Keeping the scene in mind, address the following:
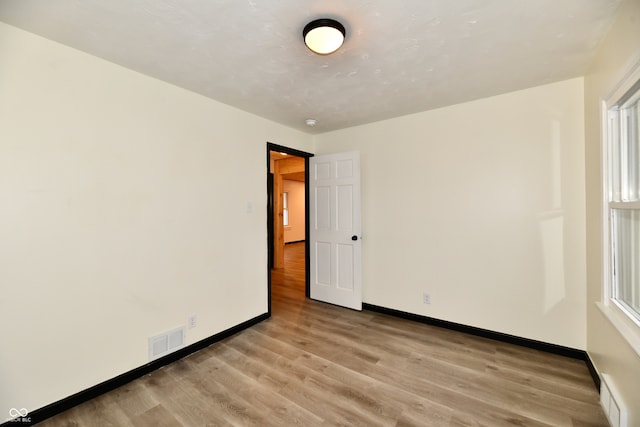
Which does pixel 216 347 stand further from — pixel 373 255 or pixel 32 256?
pixel 373 255

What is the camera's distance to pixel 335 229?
3.69 metres

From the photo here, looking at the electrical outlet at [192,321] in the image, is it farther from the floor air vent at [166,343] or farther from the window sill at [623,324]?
the window sill at [623,324]

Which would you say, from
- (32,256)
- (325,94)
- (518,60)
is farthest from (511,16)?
(32,256)

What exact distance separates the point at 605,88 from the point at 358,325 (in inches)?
114

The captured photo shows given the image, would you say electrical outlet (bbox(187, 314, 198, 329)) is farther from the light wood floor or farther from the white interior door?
the white interior door

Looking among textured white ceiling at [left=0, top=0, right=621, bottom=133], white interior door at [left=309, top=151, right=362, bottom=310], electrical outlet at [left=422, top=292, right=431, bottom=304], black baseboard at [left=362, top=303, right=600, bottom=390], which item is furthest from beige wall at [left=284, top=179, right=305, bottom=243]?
textured white ceiling at [left=0, top=0, right=621, bottom=133]

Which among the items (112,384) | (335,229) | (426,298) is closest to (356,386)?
(426,298)

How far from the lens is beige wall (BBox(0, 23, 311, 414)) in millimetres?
1634

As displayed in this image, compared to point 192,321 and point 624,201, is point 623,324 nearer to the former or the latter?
point 624,201

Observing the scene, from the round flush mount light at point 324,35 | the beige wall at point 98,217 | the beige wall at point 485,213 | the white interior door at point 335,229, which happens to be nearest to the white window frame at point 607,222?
the beige wall at point 485,213

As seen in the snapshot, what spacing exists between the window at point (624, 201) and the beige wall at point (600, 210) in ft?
0.36

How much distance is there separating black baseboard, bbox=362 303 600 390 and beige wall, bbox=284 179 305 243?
682 cm

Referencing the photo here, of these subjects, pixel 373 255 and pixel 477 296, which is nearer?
pixel 477 296

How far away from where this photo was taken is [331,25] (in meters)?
1.53
